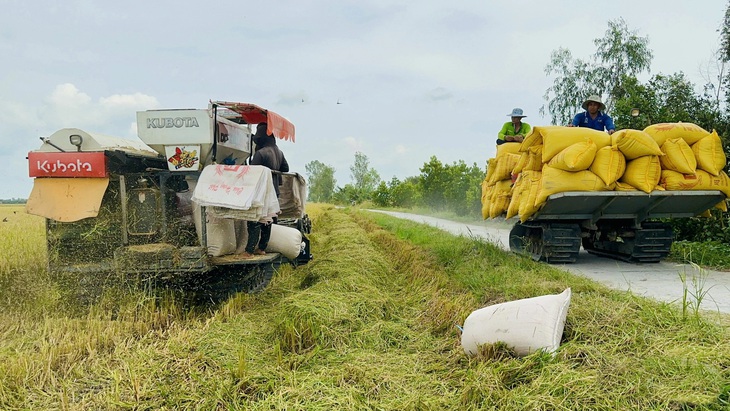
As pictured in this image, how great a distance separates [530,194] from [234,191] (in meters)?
3.75

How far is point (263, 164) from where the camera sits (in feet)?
A: 20.3

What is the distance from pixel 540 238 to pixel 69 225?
5869mm

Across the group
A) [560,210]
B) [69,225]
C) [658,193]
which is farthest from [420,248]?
[69,225]

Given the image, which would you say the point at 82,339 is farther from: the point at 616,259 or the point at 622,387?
the point at 616,259

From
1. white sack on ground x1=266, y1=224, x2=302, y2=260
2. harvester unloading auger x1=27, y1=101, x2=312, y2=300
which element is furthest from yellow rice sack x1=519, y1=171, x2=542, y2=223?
harvester unloading auger x1=27, y1=101, x2=312, y2=300

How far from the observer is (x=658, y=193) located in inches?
237

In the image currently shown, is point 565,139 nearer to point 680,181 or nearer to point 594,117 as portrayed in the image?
point 680,181

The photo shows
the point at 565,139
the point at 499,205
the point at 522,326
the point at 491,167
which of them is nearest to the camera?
the point at 522,326

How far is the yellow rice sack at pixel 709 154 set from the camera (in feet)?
20.0

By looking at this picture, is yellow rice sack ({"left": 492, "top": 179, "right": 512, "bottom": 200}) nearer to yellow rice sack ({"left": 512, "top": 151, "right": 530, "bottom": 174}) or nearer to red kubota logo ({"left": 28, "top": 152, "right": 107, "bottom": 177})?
yellow rice sack ({"left": 512, "top": 151, "right": 530, "bottom": 174})

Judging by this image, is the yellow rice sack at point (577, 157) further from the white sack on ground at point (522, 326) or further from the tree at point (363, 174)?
the tree at point (363, 174)

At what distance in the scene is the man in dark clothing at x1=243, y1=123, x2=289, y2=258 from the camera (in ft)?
17.4

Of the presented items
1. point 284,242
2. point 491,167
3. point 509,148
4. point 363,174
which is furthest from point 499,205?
point 363,174

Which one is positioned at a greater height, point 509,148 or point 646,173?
point 509,148
